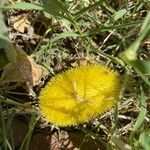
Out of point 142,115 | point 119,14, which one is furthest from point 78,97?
point 119,14

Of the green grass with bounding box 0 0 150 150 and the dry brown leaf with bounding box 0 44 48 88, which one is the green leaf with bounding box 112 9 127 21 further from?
the dry brown leaf with bounding box 0 44 48 88

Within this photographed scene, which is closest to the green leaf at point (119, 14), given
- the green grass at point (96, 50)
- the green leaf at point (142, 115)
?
the green grass at point (96, 50)

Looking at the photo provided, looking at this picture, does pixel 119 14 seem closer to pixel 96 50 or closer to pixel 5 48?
pixel 96 50

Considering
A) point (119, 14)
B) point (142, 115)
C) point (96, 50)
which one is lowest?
point (142, 115)

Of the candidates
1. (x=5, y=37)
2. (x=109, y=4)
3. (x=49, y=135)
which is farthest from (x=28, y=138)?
(x=109, y=4)

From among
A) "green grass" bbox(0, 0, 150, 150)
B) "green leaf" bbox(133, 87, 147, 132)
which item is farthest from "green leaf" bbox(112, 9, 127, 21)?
"green leaf" bbox(133, 87, 147, 132)

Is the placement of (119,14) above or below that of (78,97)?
above
